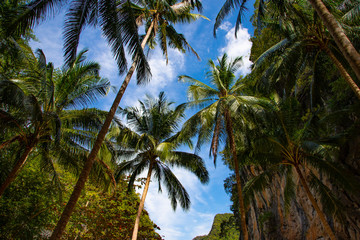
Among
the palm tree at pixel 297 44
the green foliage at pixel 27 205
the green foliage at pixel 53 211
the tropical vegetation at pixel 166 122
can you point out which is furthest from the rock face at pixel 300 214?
the green foliage at pixel 27 205

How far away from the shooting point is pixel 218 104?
9.14 m

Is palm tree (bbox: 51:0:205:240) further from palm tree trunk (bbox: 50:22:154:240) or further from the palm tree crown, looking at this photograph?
the palm tree crown

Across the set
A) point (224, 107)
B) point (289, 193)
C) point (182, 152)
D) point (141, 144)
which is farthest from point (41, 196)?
point (289, 193)

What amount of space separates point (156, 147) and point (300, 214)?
28.3ft

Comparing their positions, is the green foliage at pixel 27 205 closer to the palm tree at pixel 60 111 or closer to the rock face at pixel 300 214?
the palm tree at pixel 60 111

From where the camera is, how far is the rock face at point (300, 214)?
8.19 metres

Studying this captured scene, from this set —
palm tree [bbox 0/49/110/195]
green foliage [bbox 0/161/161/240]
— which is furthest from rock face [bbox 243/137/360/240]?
palm tree [bbox 0/49/110/195]

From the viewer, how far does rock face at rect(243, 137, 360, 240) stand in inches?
323

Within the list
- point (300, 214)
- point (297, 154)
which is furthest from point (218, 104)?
point (300, 214)

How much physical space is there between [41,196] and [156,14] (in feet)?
29.3

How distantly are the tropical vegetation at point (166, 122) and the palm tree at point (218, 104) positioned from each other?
59 mm

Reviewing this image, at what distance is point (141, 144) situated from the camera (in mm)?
11695

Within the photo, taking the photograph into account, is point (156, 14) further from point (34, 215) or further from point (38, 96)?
point (34, 215)

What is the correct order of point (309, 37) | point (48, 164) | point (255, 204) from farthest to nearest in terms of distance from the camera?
point (255, 204), point (48, 164), point (309, 37)
